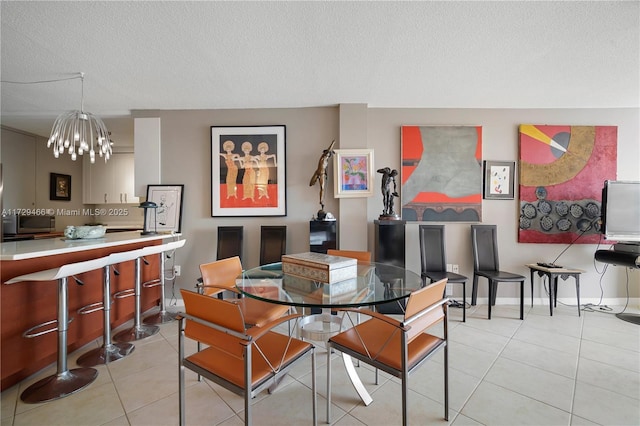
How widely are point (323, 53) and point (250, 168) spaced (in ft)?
5.52

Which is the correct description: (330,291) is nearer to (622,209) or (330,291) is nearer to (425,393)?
(425,393)

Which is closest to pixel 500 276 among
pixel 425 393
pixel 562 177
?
pixel 562 177

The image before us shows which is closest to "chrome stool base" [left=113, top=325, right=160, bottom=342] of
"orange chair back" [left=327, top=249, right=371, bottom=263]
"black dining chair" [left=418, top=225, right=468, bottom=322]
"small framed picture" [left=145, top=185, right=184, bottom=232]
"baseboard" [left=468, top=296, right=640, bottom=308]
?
"small framed picture" [left=145, top=185, right=184, bottom=232]

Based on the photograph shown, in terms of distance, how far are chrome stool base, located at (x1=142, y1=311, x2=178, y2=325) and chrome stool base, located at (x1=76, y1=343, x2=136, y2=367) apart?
0.48 m

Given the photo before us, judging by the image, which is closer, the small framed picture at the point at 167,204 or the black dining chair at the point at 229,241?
the black dining chair at the point at 229,241

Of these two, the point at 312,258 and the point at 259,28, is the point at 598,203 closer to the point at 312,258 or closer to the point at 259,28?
the point at 312,258

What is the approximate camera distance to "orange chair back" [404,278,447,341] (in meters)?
1.18

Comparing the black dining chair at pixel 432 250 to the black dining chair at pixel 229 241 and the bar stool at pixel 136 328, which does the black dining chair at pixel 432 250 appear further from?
the bar stool at pixel 136 328

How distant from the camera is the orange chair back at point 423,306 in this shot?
1177mm

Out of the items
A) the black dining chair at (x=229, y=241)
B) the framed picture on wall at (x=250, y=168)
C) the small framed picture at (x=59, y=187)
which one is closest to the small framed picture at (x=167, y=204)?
the framed picture on wall at (x=250, y=168)

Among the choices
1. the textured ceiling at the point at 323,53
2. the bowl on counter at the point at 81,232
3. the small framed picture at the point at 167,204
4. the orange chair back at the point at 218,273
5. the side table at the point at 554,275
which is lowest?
the side table at the point at 554,275

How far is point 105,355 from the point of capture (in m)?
2.04

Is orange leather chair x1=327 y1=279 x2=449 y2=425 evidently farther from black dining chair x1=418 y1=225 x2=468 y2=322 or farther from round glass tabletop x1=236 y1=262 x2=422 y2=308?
black dining chair x1=418 y1=225 x2=468 y2=322

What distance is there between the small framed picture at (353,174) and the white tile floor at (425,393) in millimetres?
1805
